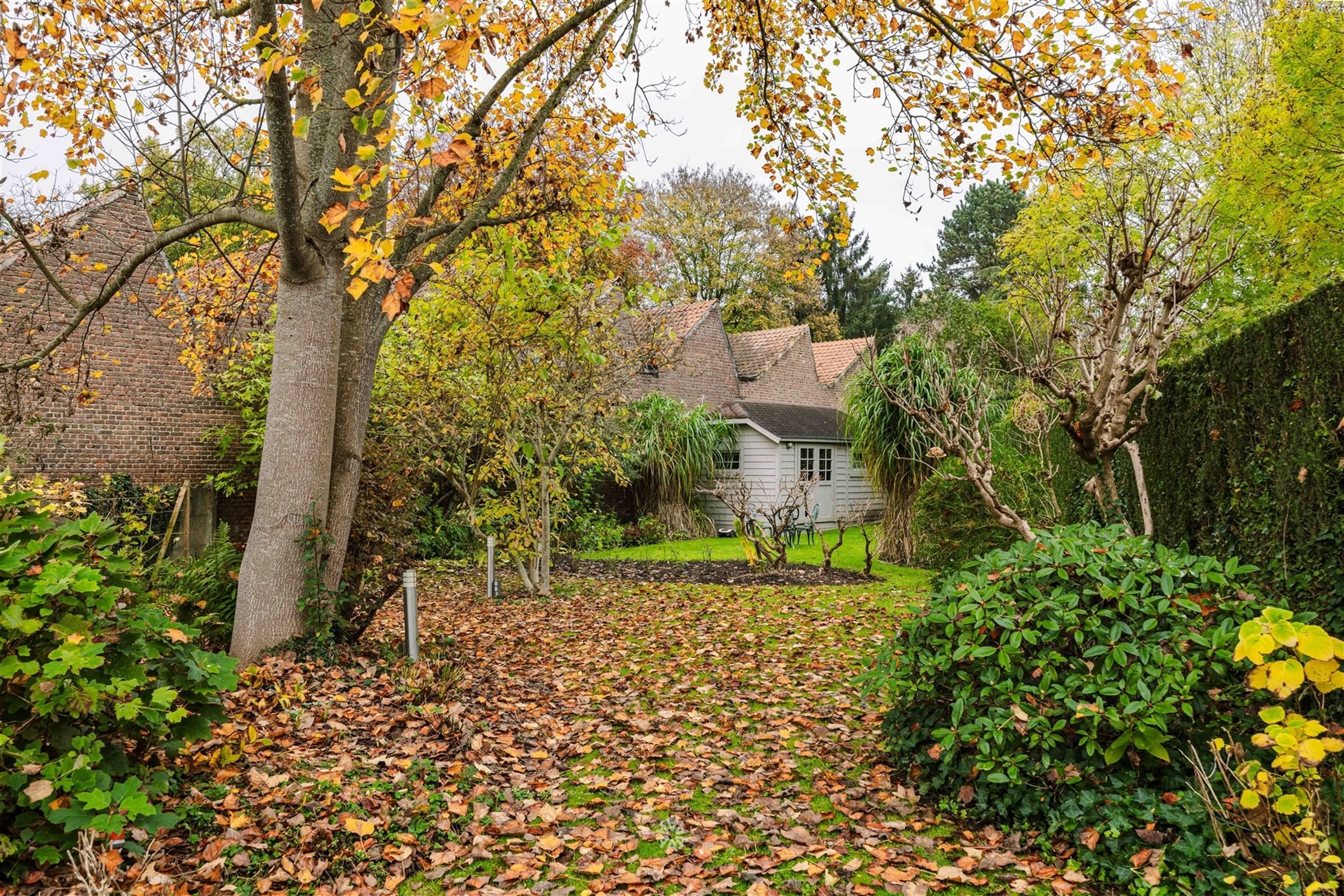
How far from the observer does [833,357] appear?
29641mm

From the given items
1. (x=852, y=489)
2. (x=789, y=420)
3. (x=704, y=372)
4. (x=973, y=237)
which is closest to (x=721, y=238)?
(x=704, y=372)

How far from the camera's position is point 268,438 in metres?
5.10

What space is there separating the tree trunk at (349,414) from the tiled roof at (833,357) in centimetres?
2260

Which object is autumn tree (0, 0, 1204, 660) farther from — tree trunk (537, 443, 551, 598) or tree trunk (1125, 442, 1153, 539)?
tree trunk (537, 443, 551, 598)

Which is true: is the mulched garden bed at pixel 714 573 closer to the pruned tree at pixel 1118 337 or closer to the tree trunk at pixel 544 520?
the tree trunk at pixel 544 520

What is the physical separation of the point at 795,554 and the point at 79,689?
1252cm

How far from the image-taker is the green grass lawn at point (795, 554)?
37.6 feet

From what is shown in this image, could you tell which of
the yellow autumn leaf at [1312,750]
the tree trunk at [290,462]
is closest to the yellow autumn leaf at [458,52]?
the tree trunk at [290,462]

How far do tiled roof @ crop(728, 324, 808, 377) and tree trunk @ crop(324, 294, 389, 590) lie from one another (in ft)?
66.3

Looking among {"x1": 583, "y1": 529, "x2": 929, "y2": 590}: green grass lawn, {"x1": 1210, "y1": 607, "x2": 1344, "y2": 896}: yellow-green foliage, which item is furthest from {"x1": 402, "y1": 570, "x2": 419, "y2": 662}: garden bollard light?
{"x1": 583, "y1": 529, "x2": 929, "y2": 590}: green grass lawn

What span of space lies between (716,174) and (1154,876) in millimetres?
33516

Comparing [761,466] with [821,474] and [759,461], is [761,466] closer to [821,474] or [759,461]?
A: [759,461]

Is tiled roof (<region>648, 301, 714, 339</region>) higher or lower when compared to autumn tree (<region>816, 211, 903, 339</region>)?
lower

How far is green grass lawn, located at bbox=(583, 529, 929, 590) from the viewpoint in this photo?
11.4 meters
